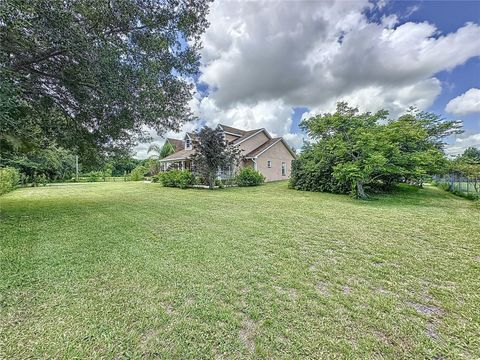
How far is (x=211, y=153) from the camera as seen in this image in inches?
647

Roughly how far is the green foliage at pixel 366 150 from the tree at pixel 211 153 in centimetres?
598

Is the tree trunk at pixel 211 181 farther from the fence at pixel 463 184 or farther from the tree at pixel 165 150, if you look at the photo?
the fence at pixel 463 184

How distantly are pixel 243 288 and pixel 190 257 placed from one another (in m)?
1.47

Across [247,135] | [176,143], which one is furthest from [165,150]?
[247,135]

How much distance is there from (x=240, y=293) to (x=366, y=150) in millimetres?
11036

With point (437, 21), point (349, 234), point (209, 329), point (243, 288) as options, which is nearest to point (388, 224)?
point (349, 234)

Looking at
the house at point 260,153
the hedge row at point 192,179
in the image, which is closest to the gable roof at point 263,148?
the house at point 260,153

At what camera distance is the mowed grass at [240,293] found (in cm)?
212

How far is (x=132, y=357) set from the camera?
1981mm

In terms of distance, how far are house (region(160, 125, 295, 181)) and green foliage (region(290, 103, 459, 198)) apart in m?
7.34

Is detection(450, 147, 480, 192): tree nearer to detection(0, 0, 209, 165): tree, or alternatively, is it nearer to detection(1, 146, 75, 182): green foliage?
detection(0, 0, 209, 165): tree

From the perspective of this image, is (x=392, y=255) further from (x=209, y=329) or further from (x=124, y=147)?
(x=124, y=147)

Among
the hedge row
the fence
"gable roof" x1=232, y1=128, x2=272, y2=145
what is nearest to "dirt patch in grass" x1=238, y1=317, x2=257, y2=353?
the hedge row

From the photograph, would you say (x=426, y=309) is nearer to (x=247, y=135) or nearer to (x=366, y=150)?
(x=366, y=150)
